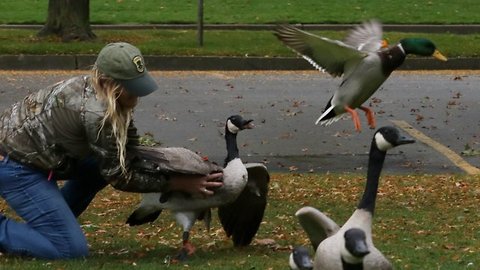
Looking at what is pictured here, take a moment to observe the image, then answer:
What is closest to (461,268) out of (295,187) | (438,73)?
(295,187)

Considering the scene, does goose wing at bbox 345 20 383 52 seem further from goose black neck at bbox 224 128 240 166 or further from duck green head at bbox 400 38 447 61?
goose black neck at bbox 224 128 240 166

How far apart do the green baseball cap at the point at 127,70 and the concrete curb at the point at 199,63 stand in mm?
10275

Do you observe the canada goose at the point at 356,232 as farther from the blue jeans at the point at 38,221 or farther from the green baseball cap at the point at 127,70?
the blue jeans at the point at 38,221

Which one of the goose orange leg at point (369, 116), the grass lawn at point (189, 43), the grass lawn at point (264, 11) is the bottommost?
the grass lawn at point (264, 11)

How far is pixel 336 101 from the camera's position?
7.96 meters

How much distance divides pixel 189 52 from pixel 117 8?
693cm

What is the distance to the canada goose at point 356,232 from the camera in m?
4.73

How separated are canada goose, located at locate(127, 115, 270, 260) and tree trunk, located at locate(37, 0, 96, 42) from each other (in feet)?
37.2

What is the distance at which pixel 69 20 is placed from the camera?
17938mm

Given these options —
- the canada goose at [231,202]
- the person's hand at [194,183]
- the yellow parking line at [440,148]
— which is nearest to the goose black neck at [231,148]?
the canada goose at [231,202]

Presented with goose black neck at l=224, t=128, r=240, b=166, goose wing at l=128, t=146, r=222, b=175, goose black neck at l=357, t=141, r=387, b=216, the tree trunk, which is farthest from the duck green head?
the tree trunk

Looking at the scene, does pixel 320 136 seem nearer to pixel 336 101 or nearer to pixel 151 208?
pixel 336 101

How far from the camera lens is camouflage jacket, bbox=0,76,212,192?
6062mm

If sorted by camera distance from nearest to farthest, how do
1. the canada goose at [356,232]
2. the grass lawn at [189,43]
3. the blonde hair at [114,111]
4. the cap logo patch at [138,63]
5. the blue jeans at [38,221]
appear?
the canada goose at [356,232] → the blonde hair at [114,111] → the cap logo patch at [138,63] → the blue jeans at [38,221] → the grass lawn at [189,43]
